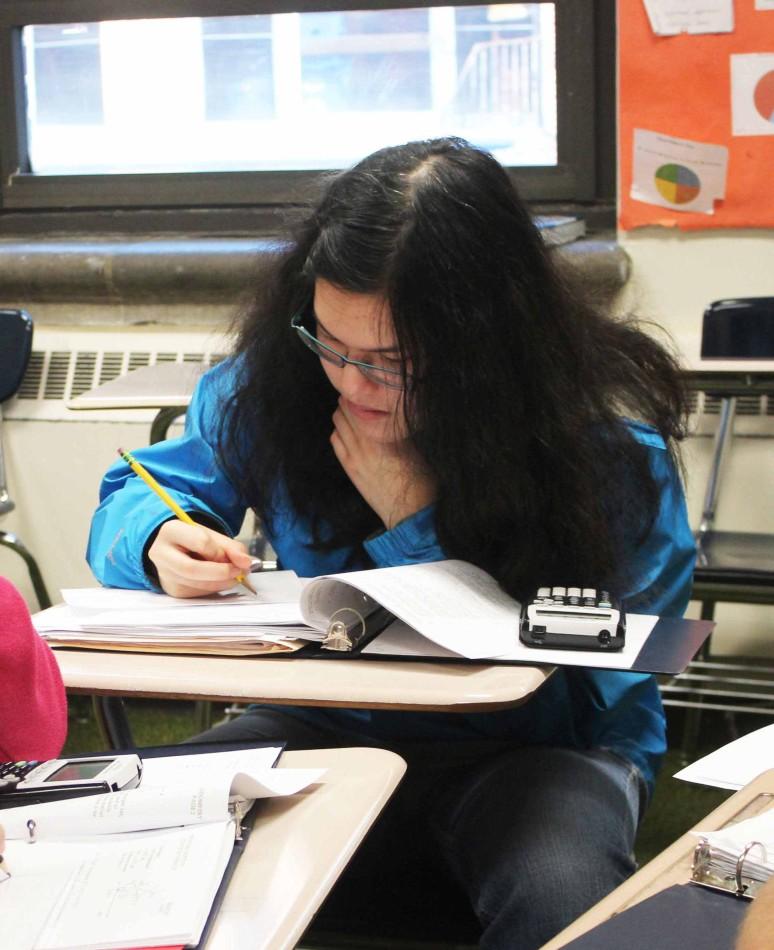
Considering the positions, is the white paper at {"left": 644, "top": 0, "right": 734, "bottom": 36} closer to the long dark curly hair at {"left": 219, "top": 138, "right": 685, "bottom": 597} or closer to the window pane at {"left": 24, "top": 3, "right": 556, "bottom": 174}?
the window pane at {"left": 24, "top": 3, "right": 556, "bottom": 174}

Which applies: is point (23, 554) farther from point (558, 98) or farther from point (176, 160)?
point (558, 98)

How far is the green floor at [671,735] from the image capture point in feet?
7.47

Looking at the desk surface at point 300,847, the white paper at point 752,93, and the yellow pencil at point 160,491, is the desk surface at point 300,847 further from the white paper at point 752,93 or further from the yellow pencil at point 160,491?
the white paper at point 752,93

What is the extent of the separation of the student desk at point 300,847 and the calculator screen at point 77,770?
113 millimetres

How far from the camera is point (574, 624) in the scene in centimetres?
102

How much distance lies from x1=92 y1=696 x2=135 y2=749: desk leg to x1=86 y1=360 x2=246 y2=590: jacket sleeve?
0.13m

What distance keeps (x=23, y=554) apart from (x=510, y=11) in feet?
5.52

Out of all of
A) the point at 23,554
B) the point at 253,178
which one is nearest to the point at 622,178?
the point at 253,178

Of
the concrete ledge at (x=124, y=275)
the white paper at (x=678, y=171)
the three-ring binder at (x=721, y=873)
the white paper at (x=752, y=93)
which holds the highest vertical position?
the white paper at (x=752, y=93)

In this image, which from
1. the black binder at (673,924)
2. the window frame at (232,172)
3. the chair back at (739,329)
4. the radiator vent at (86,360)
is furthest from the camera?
the radiator vent at (86,360)

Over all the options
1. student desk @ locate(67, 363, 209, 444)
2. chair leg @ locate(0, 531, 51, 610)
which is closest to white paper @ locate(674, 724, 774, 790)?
student desk @ locate(67, 363, 209, 444)

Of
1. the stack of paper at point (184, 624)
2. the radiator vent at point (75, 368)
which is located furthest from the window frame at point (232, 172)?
the stack of paper at point (184, 624)

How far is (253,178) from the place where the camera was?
3131 mm

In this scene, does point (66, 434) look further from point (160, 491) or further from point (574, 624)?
point (574, 624)
